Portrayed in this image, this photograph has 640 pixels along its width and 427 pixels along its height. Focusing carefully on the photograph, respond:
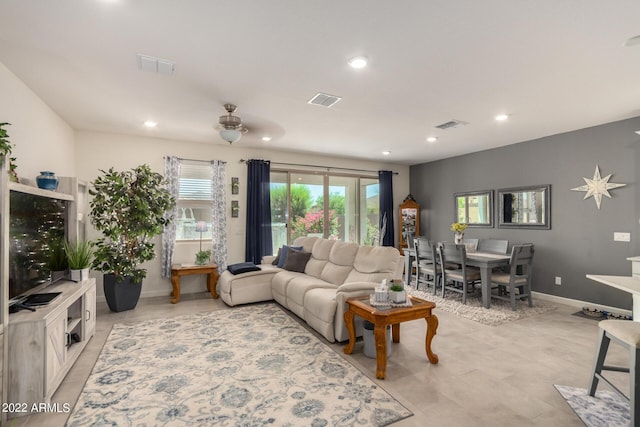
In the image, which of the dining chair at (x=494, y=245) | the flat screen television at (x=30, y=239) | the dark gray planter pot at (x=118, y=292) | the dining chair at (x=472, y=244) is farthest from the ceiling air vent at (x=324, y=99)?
the dining chair at (x=494, y=245)

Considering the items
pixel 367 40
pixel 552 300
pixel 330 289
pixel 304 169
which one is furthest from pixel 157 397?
pixel 552 300

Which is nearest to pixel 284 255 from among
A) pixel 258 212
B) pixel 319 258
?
A: pixel 319 258

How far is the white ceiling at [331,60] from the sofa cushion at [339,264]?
5.72 feet

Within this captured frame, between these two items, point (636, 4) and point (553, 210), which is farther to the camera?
point (553, 210)

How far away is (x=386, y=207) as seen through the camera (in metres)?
7.34

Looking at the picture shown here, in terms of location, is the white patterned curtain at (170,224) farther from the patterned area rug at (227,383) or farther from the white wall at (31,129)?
the patterned area rug at (227,383)

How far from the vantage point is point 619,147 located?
4.31 meters

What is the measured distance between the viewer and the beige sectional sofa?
3314mm

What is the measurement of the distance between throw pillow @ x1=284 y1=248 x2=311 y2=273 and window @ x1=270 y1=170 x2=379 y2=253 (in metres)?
1.26

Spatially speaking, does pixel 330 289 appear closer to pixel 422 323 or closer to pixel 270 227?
pixel 422 323

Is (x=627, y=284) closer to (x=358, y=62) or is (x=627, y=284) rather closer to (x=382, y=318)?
(x=382, y=318)

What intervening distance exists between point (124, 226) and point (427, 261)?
4762 millimetres

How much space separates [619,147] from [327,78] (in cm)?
418

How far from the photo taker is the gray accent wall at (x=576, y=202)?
4.25 metres
